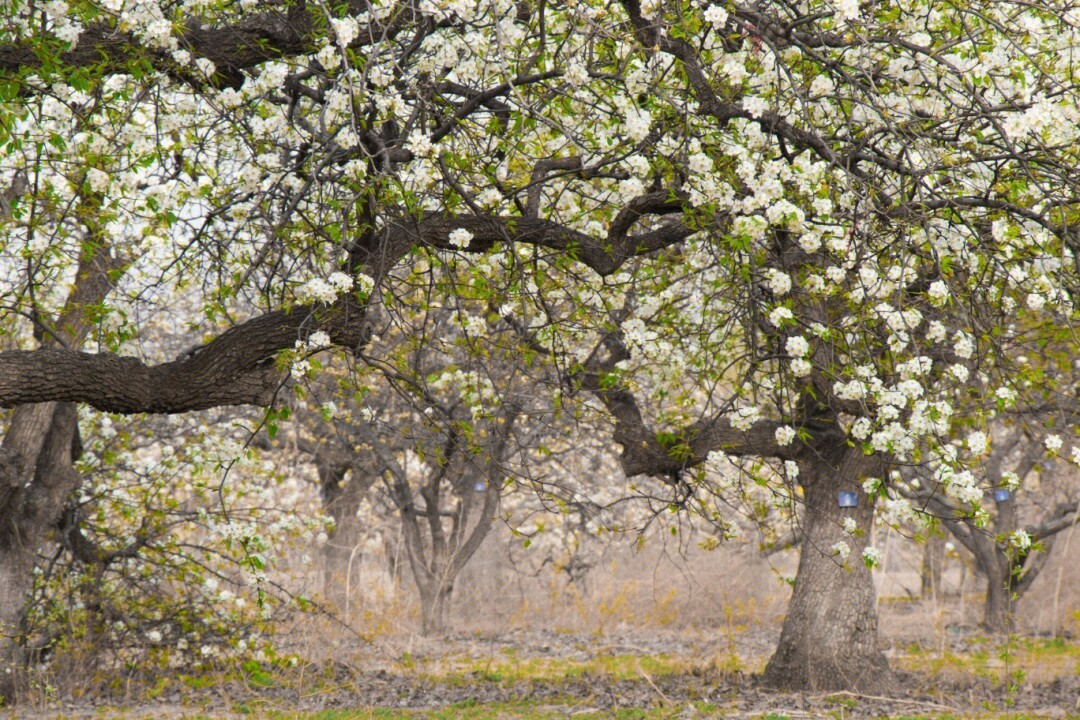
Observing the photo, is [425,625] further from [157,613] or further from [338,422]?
[157,613]

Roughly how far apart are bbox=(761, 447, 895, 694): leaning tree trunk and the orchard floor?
24 cm

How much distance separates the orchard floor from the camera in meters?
8.38

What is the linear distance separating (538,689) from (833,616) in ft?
9.06

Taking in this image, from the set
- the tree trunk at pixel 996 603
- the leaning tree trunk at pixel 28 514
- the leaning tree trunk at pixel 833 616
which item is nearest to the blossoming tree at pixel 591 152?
the leaning tree trunk at pixel 28 514

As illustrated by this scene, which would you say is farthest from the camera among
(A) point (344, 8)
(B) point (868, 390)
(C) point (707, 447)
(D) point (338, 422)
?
(D) point (338, 422)

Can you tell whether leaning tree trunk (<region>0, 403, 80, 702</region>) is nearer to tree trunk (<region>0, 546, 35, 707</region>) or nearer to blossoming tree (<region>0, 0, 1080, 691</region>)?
tree trunk (<region>0, 546, 35, 707</region>)

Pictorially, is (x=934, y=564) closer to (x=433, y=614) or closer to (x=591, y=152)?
(x=433, y=614)

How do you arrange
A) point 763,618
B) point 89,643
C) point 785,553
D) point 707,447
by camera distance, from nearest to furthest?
point 707,447
point 89,643
point 763,618
point 785,553

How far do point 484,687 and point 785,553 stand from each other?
12.6m

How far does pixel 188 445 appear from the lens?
8820 mm

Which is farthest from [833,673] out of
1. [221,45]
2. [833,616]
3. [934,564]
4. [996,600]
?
[934,564]

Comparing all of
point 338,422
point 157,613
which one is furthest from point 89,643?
point 338,422

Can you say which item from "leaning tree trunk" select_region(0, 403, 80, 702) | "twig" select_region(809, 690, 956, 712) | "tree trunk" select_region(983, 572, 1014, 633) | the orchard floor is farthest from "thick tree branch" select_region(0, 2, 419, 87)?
"tree trunk" select_region(983, 572, 1014, 633)

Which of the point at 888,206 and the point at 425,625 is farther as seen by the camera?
the point at 425,625
